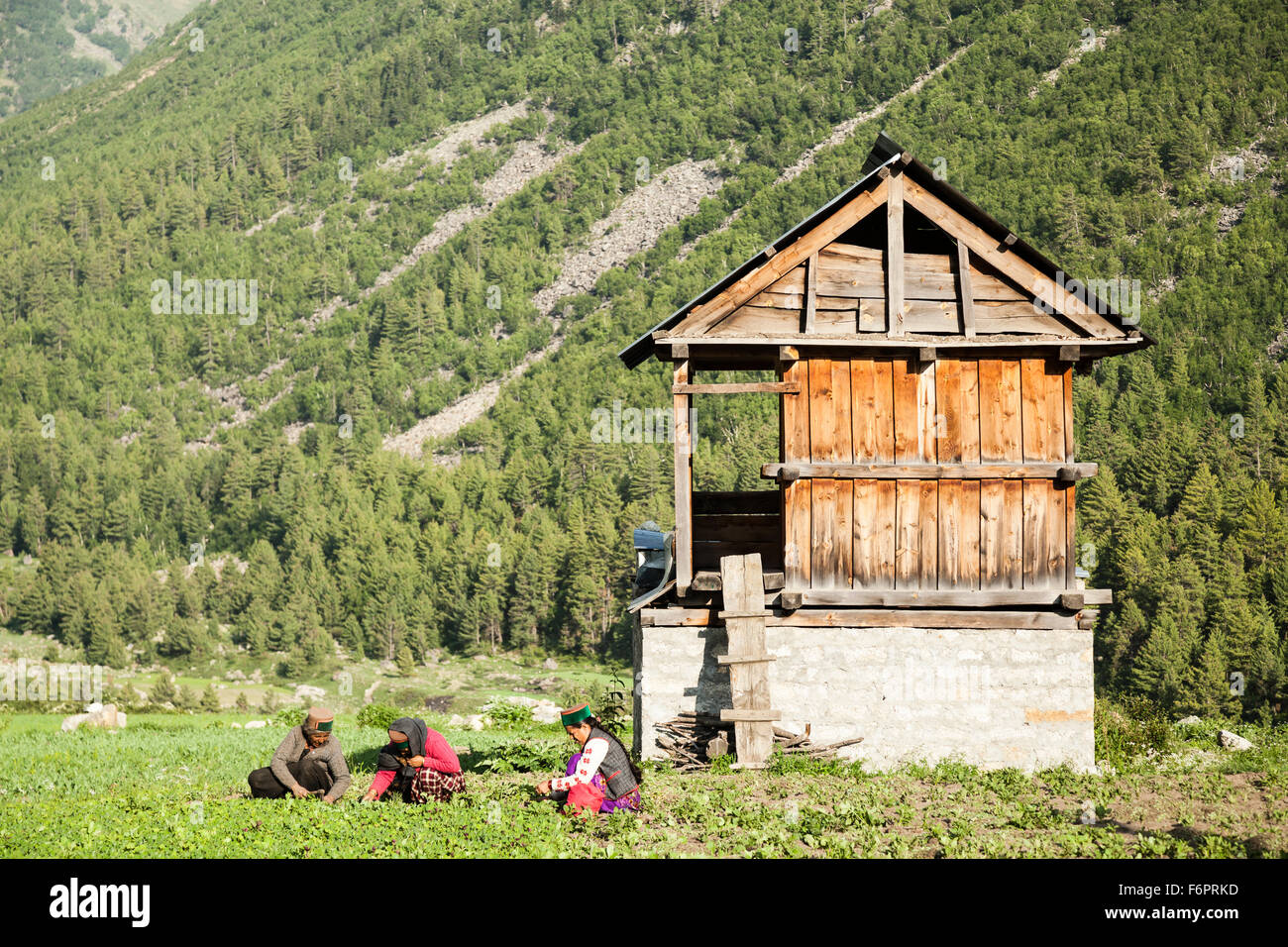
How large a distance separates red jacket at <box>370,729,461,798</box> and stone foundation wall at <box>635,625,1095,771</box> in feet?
8.94

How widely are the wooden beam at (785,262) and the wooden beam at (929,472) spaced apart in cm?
190

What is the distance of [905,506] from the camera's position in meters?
14.1

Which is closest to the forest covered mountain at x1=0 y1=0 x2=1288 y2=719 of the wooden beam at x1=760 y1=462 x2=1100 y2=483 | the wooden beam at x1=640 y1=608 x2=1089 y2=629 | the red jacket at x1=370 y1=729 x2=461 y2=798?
the wooden beam at x1=640 y1=608 x2=1089 y2=629

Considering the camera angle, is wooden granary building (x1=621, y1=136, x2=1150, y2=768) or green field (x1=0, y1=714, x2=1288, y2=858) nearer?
green field (x1=0, y1=714, x2=1288, y2=858)

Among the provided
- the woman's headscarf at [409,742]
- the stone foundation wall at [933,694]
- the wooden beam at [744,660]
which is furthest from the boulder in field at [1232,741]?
the woman's headscarf at [409,742]

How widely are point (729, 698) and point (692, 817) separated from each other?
9.82ft

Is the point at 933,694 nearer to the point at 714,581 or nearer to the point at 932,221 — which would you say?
the point at 714,581

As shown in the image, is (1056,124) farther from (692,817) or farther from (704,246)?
(692,817)

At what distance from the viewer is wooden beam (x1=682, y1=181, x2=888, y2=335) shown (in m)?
14.2

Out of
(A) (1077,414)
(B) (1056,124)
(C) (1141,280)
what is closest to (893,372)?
(A) (1077,414)

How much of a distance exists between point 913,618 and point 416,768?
19.1 feet

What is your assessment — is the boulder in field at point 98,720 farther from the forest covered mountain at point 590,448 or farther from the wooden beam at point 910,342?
the forest covered mountain at point 590,448

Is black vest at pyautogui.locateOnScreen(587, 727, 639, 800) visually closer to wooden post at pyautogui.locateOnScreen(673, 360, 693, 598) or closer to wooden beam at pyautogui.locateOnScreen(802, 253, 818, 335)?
wooden post at pyautogui.locateOnScreen(673, 360, 693, 598)

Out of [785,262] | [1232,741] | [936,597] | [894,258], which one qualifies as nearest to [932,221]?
[894,258]
